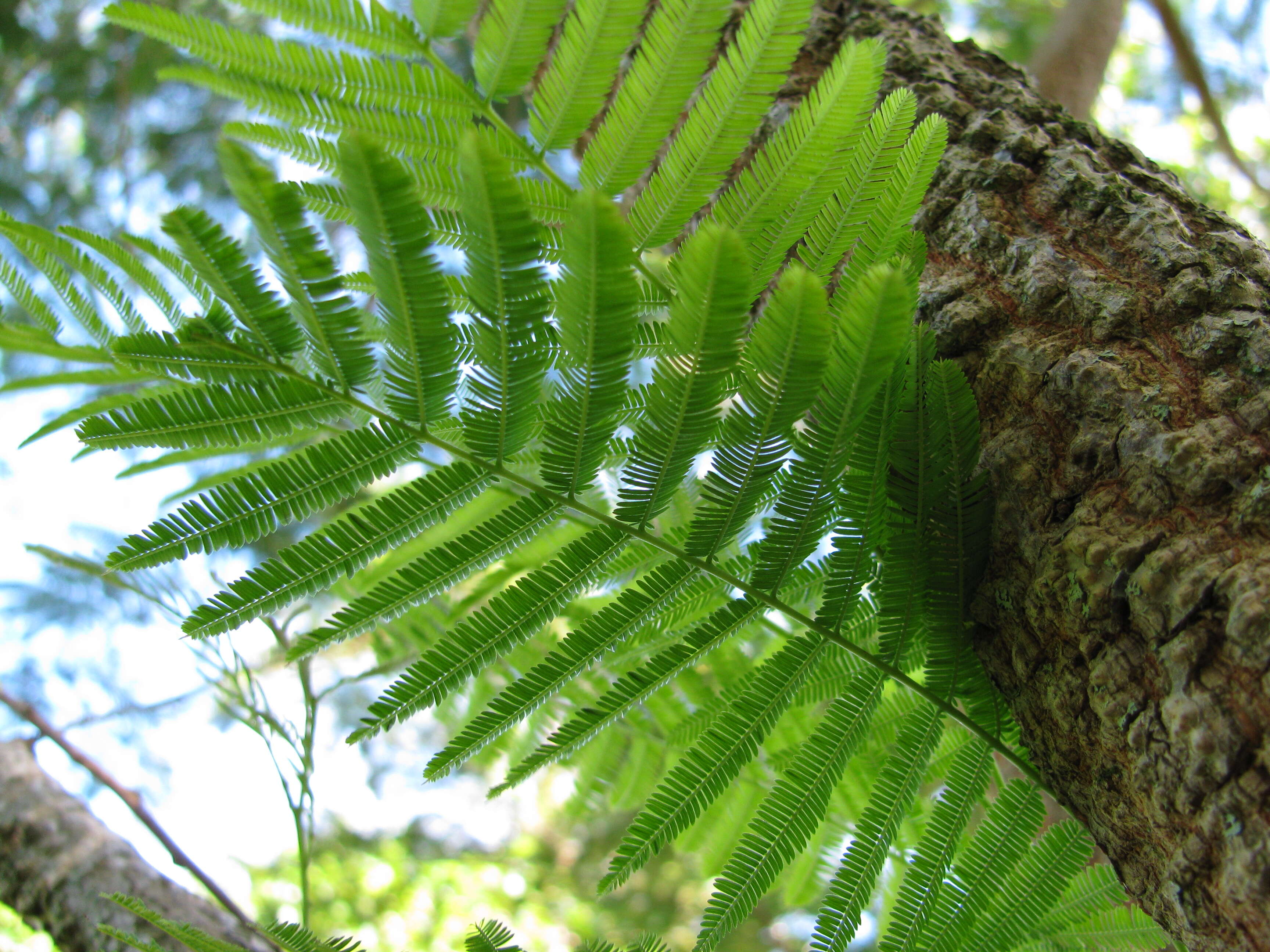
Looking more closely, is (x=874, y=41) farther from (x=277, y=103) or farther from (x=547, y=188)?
(x=277, y=103)

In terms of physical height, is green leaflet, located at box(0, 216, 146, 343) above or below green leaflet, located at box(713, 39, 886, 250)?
below

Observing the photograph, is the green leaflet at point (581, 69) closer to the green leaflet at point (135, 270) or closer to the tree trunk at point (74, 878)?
the green leaflet at point (135, 270)

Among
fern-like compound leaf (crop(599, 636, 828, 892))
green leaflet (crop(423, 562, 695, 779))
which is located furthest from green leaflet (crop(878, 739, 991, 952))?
green leaflet (crop(423, 562, 695, 779))

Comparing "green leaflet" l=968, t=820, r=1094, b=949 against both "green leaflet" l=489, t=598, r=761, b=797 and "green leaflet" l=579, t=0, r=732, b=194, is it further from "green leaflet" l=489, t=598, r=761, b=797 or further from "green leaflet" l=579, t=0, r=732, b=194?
"green leaflet" l=579, t=0, r=732, b=194

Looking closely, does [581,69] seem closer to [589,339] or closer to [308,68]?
[308,68]

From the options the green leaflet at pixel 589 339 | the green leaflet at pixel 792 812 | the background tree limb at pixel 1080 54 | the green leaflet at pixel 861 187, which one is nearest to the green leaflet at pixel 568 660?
the green leaflet at pixel 589 339

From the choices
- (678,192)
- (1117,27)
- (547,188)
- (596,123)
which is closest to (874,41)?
(678,192)

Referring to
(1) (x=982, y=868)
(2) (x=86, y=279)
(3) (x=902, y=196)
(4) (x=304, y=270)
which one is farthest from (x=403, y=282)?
(1) (x=982, y=868)
